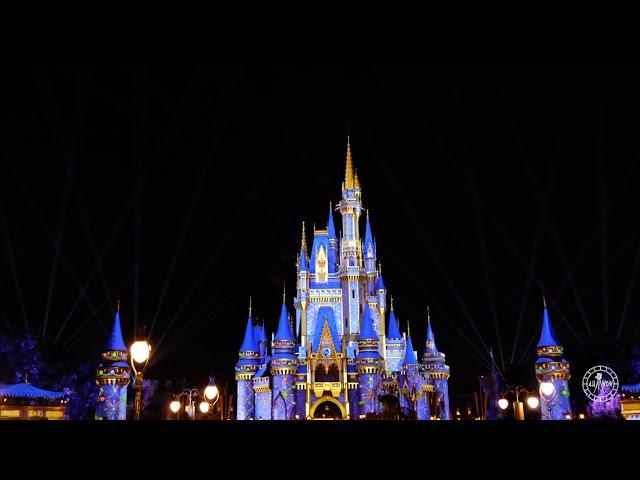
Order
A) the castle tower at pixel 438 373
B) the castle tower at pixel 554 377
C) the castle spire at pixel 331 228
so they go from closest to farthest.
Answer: the castle tower at pixel 554 377
the castle tower at pixel 438 373
the castle spire at pixel 331 228

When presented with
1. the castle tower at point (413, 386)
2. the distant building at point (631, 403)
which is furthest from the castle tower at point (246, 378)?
the distant building at point (631, 403)

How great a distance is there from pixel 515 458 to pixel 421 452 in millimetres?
951

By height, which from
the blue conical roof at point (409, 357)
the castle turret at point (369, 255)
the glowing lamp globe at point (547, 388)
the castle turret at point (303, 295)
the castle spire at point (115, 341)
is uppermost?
the castle turret at point (369, 255)

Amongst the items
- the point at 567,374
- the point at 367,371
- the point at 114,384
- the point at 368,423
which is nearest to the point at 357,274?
the point at 367,371

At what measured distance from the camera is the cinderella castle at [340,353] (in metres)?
53.0

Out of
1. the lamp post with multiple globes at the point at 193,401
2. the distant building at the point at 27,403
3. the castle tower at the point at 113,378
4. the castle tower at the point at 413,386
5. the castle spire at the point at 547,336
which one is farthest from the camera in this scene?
the castle tower at the point at 413,386

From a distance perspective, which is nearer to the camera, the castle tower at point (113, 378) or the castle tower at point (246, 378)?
the castle tower at point (113, 378)

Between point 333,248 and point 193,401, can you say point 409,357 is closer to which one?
point 333,248

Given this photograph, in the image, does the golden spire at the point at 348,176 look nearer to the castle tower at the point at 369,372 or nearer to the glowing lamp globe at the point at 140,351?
the castle tower at the point at 369,372

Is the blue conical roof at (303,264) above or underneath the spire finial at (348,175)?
underneath

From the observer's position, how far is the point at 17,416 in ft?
123

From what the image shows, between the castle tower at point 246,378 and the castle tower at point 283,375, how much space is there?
2.54 metres

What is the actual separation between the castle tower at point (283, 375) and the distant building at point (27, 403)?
62.2ft

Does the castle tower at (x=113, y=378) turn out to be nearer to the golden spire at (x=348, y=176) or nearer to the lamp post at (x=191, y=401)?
the lamp post at (x=191, y=401)
